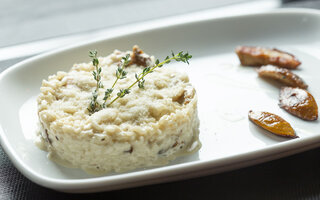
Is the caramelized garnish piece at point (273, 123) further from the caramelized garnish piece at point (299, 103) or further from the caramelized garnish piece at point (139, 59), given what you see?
the caramelized garnish piece at point (139, 59)

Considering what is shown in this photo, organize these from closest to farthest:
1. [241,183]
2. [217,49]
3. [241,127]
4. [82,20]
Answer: [241,183], [241,127], [217,49], [82,20]

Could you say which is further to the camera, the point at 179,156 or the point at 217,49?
the point at 217,49

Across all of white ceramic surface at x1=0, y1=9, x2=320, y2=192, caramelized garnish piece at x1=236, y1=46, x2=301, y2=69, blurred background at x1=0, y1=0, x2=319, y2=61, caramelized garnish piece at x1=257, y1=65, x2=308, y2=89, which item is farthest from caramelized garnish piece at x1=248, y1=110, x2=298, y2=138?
blurred background at x1=0, y1=0, x2=319, y2=61

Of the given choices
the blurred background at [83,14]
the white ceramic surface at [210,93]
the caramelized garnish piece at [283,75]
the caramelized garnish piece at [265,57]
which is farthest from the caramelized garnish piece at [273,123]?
the blurred background at [83,14]

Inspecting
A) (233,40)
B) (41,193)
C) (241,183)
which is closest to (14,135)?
(41,193)

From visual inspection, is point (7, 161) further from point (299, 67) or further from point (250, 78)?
point (299, 67)

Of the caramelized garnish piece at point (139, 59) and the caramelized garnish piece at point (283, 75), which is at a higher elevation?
the caramelized garnish piece at point (139, 59)
